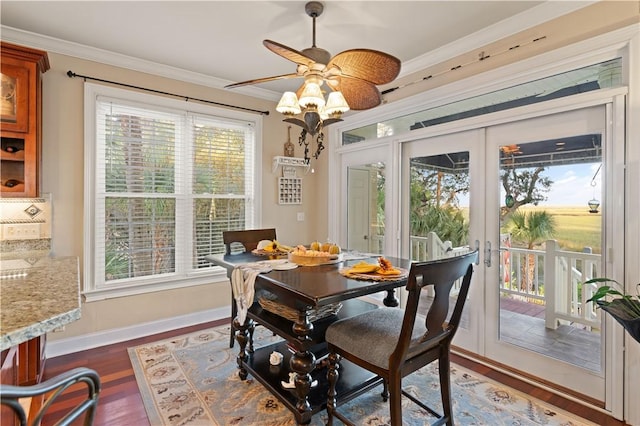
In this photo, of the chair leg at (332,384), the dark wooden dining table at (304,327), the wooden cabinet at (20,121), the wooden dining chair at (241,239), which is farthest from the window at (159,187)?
the chair leg at (332,384)

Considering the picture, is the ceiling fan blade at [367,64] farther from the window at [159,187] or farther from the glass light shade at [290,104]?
the window at [159,187]

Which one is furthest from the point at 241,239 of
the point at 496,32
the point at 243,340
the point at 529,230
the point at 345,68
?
the point at 496,32

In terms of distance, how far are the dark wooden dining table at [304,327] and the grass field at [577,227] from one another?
117 cm

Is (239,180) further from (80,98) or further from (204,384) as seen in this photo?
(204,384)

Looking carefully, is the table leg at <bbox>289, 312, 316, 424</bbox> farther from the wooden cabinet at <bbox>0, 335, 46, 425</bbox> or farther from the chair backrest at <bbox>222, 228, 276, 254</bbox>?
the wooden cabinet at <bbox>0, 335, 46, 425</bbox>

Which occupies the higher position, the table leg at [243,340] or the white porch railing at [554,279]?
the white porch railing at [554,279]

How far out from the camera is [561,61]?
2176 mm

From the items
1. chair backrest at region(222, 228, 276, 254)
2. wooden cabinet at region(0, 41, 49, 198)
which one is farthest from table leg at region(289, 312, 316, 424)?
wooden cabinet at region(0, 41, 49, 198)

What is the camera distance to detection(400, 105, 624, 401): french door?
2139 mm

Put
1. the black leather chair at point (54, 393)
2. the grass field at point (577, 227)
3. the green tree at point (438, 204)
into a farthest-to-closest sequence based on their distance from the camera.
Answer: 1. the green tree at point (438, 204)
2. the grass field at point (577, 227)
3. the black leather chair at point (54, 393)

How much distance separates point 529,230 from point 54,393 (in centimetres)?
284

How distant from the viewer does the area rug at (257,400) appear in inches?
76.4

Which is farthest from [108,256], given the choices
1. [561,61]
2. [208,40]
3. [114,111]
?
[561,61]

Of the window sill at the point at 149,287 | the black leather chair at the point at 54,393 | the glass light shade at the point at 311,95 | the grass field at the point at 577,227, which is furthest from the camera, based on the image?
the window sill at the point at 149,287
